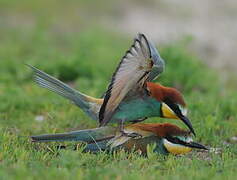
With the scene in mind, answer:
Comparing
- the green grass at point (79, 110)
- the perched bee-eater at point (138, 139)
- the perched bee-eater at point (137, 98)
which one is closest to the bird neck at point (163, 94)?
the perched bee-eater at point (137, 98)

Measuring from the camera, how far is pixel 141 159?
4387 mm

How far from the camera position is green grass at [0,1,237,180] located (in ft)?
13.6

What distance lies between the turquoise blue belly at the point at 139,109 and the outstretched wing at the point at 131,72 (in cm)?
9

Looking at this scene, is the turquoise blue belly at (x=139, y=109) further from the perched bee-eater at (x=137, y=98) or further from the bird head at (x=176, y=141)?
the bird head at (x=176, y=141)

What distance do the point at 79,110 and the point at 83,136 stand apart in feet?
4.01

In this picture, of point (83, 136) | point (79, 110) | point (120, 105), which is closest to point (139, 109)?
point (120, 105)

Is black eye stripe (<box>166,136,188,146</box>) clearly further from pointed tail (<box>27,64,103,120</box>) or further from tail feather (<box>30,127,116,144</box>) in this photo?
pointed tail (<box>27,64,103,120</box>)

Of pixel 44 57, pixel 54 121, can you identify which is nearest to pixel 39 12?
pixel 44 57

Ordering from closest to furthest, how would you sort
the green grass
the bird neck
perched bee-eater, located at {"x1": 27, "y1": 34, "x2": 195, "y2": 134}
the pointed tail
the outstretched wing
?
the green grass, the outstretched wing, perched bee-eater, located at {"x1": 27, "y1": 34, "x2": 195, "y2": 134}, the bird neck, the pointed tail

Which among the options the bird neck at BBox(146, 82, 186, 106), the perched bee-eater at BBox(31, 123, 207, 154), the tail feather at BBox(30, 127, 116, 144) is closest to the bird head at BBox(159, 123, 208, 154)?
the perched bee-eater at BBox(31, 123, 207, 154)

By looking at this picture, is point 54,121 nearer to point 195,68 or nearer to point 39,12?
point 195,68

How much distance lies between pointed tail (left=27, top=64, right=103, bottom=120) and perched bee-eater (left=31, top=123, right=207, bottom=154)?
223 mm

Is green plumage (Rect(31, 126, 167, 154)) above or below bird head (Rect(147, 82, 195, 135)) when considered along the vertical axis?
below

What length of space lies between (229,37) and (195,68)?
2638 millimetres
